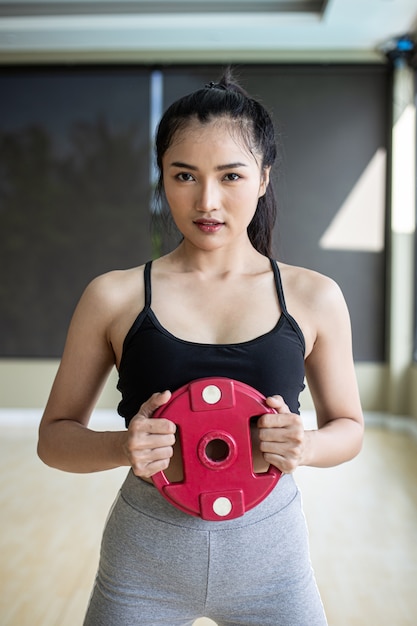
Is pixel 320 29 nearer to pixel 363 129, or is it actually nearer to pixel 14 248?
pixel 363 129

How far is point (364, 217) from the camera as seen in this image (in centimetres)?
551

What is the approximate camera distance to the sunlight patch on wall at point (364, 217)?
5.49m

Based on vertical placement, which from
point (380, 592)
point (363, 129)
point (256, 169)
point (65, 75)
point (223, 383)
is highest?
point (65, 75)

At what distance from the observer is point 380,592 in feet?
8.10

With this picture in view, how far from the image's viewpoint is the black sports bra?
3.07ft

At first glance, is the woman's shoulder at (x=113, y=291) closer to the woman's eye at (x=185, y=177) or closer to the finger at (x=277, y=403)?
the woman's eye at (x=185, y=177)

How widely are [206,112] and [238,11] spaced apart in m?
4.13

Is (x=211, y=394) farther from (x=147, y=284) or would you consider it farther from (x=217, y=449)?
(x=147, y=284)

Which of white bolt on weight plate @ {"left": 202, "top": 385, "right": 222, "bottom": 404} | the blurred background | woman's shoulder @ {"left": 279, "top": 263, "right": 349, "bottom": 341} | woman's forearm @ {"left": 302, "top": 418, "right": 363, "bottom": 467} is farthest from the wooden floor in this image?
white bolt on weight plate @ {"left": 202, "top": 385, "right": 222, "bottom": 404}

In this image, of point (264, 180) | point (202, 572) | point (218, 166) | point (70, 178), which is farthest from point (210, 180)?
point (70, 178)

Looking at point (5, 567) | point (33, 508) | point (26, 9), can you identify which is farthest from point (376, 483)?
point (26, 9)

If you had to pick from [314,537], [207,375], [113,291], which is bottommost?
[314,537]

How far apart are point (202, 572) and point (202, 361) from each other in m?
0.27

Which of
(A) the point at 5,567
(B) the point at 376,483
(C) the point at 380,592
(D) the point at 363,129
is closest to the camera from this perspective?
(C) the point at 380,592
